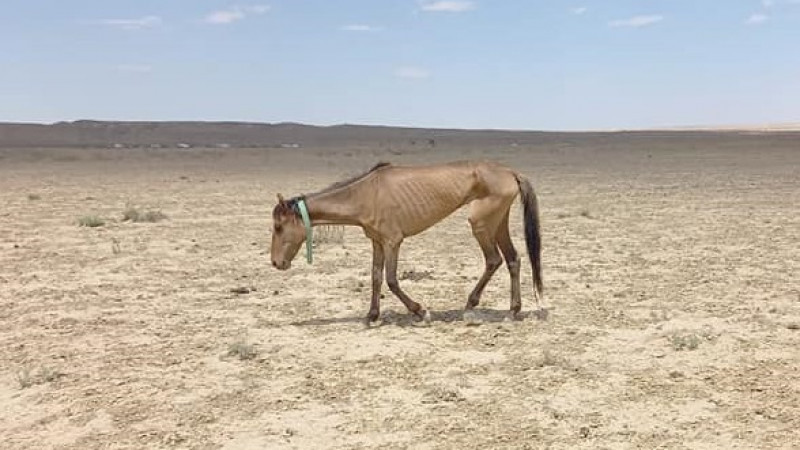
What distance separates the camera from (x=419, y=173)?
898 centimetres

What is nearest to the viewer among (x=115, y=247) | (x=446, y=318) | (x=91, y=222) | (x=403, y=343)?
(x=403, y=343)

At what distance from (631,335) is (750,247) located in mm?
5742

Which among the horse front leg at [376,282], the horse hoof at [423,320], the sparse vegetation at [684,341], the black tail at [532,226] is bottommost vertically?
the horse hoof at [423,320]

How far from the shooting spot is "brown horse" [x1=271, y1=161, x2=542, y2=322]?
876 centimetres

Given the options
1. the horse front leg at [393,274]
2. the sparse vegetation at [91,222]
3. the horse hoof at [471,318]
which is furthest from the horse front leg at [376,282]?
the sparse vegetation at [91,222]

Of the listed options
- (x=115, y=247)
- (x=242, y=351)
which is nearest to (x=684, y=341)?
(x=242, y=351)

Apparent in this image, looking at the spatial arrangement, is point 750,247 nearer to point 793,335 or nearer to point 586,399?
point 793,335

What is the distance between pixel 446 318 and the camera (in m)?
9.10

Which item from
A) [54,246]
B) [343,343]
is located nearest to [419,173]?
[343,343]

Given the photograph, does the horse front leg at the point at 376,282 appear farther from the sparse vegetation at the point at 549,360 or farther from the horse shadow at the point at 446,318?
the sparse vegetation at the point at 549,360

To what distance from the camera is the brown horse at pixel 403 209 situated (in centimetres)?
876

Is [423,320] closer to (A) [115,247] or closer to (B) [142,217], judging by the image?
(A) [115,247]

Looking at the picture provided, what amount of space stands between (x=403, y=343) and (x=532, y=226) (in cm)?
194

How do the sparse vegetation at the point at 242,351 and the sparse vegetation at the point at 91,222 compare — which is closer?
the sparse vegetation at the point at 242,351
